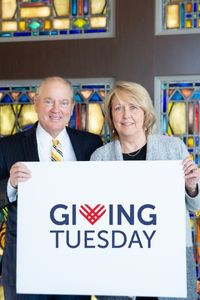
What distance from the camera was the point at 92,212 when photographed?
→ 1.56 m

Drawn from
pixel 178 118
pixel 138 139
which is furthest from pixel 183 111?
pixel 138 139

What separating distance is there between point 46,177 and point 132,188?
0.92 ft

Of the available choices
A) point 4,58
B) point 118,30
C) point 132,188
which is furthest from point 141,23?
point 132,188

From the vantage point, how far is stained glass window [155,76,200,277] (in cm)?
213

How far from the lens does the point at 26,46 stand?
7.41 ft

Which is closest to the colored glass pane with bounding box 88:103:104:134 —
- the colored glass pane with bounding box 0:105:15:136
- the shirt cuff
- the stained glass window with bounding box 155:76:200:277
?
the stained glass window with bounding box 155:76:200:277

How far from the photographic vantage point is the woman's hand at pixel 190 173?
59.9 inches

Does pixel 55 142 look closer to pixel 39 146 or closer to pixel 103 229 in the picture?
pixel 39 146

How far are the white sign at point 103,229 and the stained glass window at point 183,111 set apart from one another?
0.63 meters

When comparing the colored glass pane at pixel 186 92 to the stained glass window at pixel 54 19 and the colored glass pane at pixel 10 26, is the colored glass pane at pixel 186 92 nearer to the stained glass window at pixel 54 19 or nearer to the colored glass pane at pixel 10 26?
the stained glass window at pixel 54 19

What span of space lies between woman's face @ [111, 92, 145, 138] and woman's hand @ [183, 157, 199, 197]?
0.22m

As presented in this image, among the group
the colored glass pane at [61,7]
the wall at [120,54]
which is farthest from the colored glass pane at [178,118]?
the colored glass pane at [61,7]

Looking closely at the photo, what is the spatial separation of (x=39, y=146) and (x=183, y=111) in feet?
2.39

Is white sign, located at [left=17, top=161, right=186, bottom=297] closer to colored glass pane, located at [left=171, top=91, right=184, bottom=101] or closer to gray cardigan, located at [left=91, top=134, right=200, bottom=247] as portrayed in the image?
gray cardigan, located at [left=91, top=134, right=200, bottom=247]
